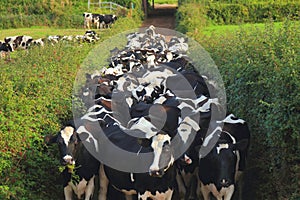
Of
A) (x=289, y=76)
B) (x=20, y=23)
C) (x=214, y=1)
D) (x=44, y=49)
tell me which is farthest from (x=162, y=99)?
Answer: (x=20, y=23)

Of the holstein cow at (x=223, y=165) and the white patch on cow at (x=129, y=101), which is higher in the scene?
the holstein cow at (x=223, y=165)

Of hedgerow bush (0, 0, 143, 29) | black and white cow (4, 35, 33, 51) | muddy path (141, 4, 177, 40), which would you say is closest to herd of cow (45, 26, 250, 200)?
black and white cow (4, 35, 33, 51)

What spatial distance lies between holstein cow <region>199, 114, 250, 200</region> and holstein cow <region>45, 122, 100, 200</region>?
1468 millimetres

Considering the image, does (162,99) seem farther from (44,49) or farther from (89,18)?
(89,18)

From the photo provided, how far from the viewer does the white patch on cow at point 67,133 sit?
653 centimetres

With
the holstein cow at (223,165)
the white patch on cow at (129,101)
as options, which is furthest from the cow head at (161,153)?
the white patch on cow at (129,101)

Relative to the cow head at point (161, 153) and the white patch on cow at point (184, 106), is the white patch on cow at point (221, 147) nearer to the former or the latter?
the cow head at point (161, 153)

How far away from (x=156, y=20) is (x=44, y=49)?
19.4 metres

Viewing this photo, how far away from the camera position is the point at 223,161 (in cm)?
647

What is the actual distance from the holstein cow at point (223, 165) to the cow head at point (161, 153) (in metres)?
0.59

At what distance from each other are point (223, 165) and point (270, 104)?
1005mm

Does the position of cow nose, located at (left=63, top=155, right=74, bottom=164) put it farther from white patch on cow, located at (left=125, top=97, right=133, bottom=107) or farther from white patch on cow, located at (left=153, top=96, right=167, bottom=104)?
white patch on cow, located at (left=125, top=97, right=133, bottom=107)

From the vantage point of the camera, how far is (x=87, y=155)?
22.1 ft

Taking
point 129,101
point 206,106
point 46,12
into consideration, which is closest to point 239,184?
point 206,106
